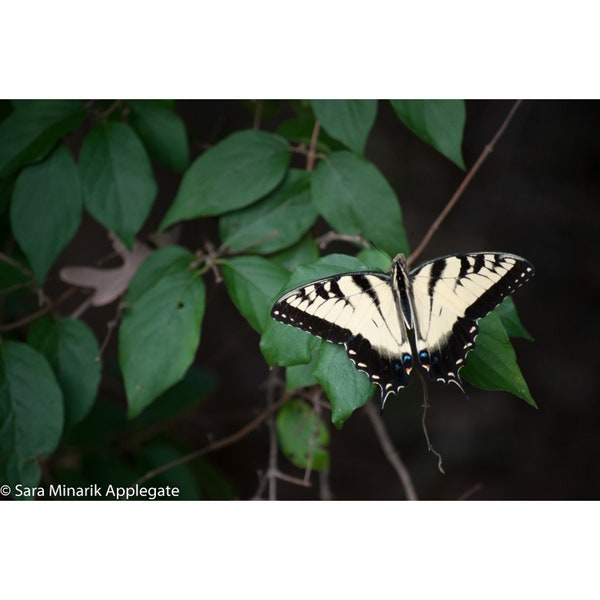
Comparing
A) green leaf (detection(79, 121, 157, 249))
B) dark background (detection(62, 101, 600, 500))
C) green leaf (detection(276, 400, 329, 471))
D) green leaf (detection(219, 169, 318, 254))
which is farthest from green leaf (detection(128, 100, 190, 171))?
dark background (detection(62, 101, 600, 500))

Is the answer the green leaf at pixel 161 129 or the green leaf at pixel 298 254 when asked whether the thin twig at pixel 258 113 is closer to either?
the green leaf at pixel 161 129

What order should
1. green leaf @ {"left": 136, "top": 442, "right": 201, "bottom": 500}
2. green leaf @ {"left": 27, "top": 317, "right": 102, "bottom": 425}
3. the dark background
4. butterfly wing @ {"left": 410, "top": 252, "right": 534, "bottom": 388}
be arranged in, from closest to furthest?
butterfly wing @ {"left": 410, "top": 252, "right": 534, "bottom": 388}, green leaf @ {"left": 27, "top": 317, "right": 102, "bottom": 425}, green leaf @ {"left": 136, "top": 442, "right": 201, "bottom": 500}, the dark background

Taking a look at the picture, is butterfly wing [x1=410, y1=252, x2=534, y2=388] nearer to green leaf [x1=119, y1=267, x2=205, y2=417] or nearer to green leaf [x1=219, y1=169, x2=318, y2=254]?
green leaf [x1=219, y1=169, x2=318, y2=254]

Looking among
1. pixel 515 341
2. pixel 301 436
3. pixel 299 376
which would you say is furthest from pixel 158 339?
pixel 515 341

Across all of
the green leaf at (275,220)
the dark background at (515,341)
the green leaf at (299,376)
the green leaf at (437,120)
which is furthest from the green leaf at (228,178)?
the dark background at (515,341)

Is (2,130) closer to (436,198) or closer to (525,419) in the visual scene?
(436,198)

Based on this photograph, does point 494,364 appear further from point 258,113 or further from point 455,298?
point 258,113
